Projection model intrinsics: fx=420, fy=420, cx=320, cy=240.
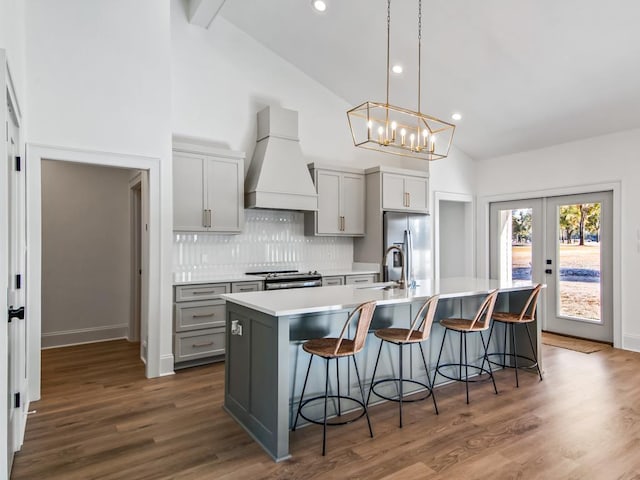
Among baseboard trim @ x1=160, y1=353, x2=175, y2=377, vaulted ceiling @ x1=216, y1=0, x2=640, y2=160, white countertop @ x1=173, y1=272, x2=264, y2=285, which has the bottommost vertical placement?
baseboard trim @ x1=160, y1=353, x2=175, y2=377

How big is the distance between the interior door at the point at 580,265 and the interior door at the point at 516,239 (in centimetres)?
17

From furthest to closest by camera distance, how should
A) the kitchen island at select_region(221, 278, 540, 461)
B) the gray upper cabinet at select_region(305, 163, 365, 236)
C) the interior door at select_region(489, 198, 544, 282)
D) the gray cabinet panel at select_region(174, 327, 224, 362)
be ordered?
the interior door at select_region(489, 198, 544, 282), the gray upper cabinet at select_region(305, 163, 365, 236), the gray cabinet panel at select_region(174, 327, 224, 362), the kitchen island at select_region(221, 278, 540, 461)

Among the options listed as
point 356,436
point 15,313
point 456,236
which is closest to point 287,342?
point 356,436

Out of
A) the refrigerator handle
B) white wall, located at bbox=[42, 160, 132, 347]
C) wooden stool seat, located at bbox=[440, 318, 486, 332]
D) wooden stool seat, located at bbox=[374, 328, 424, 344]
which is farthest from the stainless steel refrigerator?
white wall, located at bbox=[42, 160, 132, 347]

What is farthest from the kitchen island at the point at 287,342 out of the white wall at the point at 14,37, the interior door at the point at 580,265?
the interior door at the point at 580,265

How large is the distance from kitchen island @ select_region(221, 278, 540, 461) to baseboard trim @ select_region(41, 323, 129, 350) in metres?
3.11

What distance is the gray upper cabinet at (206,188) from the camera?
4.57 metres

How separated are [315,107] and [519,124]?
110 inches

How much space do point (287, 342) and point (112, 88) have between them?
2.99m

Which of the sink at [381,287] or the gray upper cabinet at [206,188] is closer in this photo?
the sink at [381,287]

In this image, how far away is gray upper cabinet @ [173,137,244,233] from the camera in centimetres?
457

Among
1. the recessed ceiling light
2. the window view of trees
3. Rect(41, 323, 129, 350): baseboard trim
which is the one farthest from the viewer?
the window view of trees

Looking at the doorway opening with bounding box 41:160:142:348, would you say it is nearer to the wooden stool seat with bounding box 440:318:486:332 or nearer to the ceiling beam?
the ceiling beam

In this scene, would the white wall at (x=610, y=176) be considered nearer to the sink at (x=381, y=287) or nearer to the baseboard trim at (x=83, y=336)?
the sink at (x=381, y=287)
